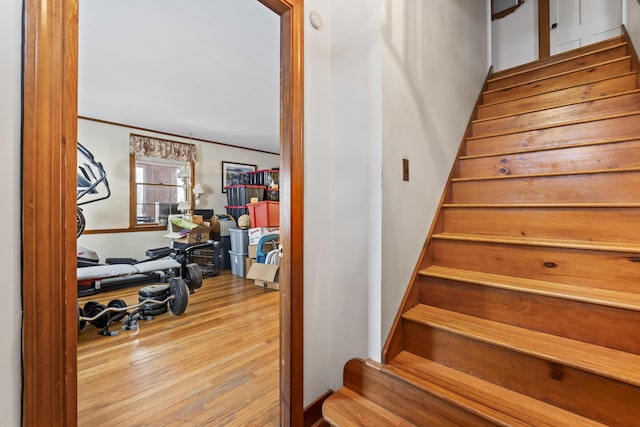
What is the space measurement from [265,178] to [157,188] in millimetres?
1987

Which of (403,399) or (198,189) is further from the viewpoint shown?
(198,189)

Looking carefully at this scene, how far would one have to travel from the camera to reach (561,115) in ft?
7.44

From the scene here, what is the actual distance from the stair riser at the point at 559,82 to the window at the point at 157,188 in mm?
5060

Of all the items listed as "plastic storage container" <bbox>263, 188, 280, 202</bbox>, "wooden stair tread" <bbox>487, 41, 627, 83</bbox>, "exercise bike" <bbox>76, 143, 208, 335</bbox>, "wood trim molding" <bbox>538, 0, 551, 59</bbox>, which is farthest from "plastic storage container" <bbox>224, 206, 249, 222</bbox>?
"wood trim molding" <bbox>538, 0, 551, 59</bbox>

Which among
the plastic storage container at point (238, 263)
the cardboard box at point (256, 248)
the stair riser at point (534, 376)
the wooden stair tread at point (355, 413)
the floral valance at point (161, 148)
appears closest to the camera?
the stair riser at point (534, 376)

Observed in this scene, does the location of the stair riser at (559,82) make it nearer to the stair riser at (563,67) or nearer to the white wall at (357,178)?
the stair riser at (563,67)

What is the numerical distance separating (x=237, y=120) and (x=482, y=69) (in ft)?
11.2

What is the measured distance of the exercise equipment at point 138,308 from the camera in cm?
261

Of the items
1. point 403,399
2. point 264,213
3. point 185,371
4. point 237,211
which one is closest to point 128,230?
point 237,211

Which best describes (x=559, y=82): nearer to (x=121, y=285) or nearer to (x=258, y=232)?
(x=258, y=232)

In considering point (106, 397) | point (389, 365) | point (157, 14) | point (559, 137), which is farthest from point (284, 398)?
point (157, 14)

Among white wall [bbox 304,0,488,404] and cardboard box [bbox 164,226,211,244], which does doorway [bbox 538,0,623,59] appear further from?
cardboard box [bbox 164,226,211,244]

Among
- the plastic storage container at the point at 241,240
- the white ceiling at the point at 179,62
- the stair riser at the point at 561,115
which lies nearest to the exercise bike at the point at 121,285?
the white ceiling at the point at 179,62

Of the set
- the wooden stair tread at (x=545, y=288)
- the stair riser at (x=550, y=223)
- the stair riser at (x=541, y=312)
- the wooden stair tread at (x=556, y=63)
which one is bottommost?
the stair riser at (x=541, y=312)
